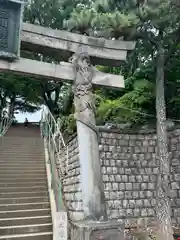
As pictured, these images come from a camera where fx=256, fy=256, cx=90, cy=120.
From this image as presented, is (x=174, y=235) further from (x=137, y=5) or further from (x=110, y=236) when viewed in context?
(x=137, y=5)

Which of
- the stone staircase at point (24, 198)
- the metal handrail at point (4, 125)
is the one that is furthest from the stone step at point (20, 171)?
the metal handrail at point (4, 125)

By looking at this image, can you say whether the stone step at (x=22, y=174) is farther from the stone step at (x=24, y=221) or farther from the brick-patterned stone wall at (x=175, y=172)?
the brick-patterned stone wall at (x=175, y=172)

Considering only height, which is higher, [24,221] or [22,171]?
[22,171]

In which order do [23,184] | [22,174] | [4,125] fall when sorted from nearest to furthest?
[23,184] < [22,174] < [4,125]

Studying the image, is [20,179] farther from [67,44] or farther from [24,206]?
[67,44]

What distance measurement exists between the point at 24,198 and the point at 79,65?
353 centimetres

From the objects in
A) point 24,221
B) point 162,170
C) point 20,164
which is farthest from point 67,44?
point 20,164

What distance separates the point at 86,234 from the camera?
3.61 metres

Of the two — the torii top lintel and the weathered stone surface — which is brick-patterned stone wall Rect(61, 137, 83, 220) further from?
the torii top lintel

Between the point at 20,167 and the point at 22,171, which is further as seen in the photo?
the point at 20,167

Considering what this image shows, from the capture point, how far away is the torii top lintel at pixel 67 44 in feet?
14.9

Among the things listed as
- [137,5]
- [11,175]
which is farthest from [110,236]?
[137,5]

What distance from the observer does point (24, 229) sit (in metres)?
5.03

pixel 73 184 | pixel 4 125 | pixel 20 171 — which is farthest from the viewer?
pixel 4 125
